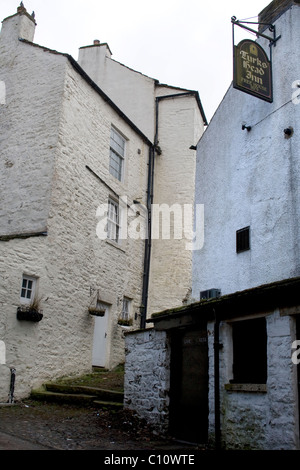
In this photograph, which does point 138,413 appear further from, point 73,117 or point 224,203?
point 73,117

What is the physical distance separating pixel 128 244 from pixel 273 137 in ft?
22.2

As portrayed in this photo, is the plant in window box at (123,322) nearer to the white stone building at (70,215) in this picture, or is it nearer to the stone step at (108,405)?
the white stone building at (70,215)

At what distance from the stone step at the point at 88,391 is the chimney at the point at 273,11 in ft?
29.6

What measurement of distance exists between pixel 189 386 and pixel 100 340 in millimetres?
5958

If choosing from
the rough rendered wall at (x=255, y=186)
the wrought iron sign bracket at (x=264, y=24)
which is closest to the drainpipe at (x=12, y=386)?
the rough rendered wall at (x=255, y=186)

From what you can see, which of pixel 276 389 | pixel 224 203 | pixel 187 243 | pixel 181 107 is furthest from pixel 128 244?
pixel 276 389

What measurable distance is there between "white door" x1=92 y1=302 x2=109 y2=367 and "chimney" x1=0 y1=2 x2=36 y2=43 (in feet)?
28.5

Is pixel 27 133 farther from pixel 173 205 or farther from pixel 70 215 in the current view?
pixel 173 205

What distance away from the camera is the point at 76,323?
11875mm

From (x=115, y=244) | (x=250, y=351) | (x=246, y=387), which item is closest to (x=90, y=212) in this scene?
(x=115, y=244)

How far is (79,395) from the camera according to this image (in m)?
9.73

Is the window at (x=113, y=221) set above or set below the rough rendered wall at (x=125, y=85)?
below

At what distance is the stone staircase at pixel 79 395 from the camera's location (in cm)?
922

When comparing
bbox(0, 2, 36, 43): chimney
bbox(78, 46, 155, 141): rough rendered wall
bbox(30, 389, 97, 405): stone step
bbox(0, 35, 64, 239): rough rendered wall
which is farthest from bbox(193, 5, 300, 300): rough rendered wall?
bbox(0, 2, 36, 43): chimney
